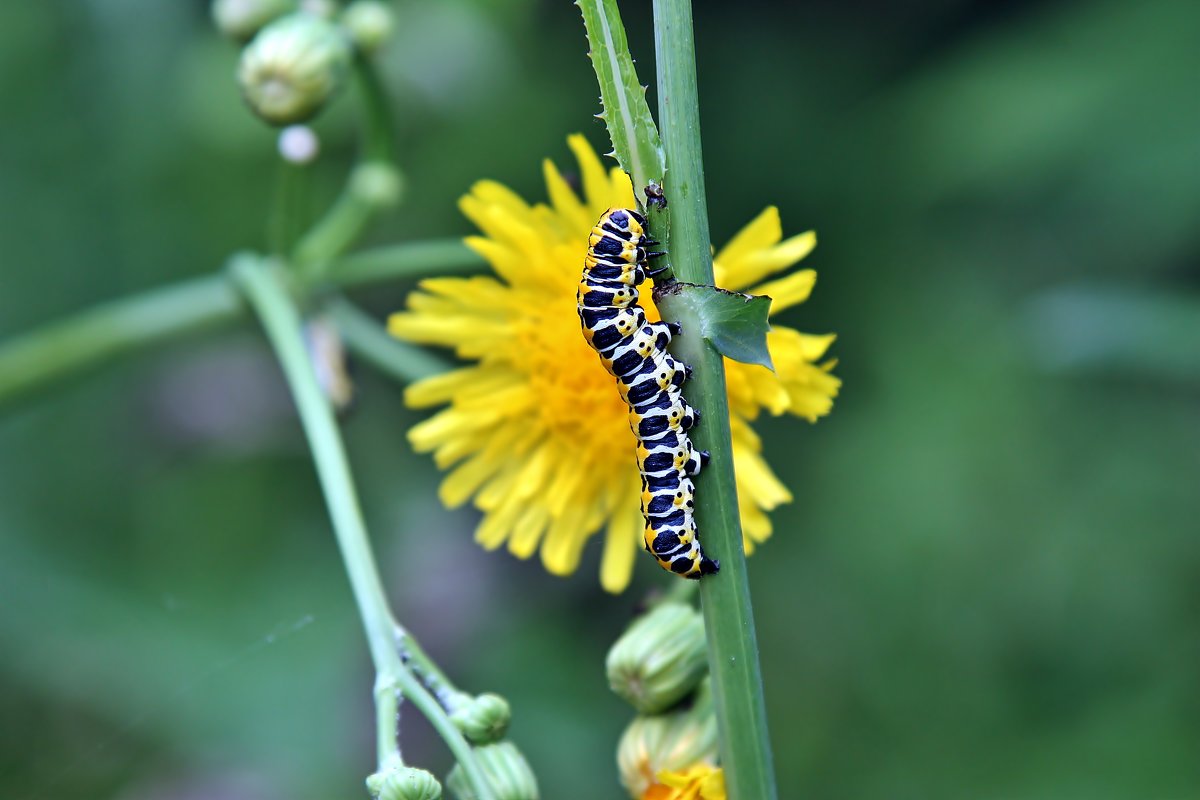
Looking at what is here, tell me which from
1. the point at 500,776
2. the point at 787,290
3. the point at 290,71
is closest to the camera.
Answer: the point at 500,776

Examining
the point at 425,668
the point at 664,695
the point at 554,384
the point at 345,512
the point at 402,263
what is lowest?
the point at 664,695

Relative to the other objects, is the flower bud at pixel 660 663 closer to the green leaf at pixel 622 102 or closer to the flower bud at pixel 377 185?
the green leaf at pixel 622 102

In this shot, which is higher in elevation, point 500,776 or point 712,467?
point 712,467

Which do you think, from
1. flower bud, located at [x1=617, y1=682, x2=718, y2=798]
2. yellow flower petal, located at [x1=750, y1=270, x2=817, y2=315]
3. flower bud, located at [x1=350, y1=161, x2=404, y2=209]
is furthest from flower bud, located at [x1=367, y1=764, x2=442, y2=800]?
flower bud, located at [x1=350, y1=161, x2=404, y2=209]

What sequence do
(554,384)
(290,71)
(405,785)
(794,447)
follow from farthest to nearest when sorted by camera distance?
(794,447)
(290,71)
(554,384)
(405,785)

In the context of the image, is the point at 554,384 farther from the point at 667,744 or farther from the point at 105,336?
the point at 105,336

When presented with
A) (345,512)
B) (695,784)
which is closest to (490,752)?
(695,784)
